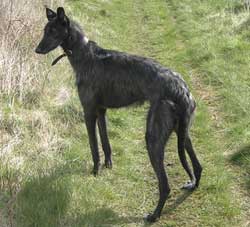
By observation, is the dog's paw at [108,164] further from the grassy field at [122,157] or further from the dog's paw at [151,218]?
the dog's paw at [151,218]

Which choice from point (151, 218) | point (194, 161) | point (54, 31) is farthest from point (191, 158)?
point (54, 31)

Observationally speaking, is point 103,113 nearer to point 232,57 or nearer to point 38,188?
point 38,188

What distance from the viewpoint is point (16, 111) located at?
22.3 ft

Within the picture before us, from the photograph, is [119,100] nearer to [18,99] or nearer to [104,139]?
[104,139]

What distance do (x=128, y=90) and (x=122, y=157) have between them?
1260 mm

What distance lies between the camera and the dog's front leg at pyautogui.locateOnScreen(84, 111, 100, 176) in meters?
5.89

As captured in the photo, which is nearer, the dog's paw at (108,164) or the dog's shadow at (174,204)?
the dog's shadow at (174,204)

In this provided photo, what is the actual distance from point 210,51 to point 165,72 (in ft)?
16.5

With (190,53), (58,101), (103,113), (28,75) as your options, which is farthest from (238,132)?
(190,53)

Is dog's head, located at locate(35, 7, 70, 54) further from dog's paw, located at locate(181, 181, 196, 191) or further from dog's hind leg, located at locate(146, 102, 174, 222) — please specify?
dog's paw, located at locate(181, 181, 196, 191)

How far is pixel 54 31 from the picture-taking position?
5785mm

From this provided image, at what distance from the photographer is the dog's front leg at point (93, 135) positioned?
19.3ft

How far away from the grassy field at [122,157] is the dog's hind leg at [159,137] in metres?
0.24

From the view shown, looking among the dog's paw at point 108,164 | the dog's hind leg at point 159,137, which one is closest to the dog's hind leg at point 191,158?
the dog's hind leg at point 159,137
